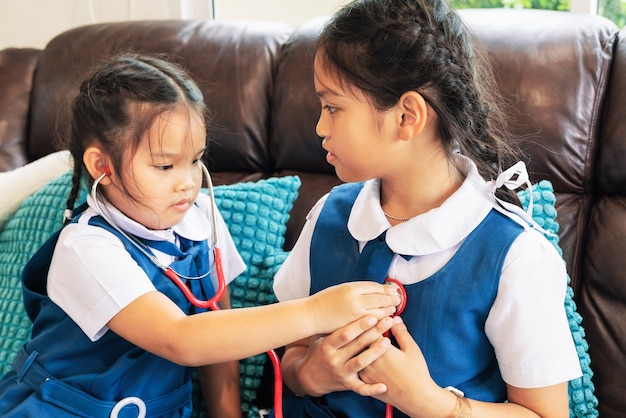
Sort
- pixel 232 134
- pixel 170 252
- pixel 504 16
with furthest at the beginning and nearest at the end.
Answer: pixel 232 134 → pixel 504 16 → pixel 170 252

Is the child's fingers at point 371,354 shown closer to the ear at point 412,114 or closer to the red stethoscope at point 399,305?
the red stethoscope at point 399,305

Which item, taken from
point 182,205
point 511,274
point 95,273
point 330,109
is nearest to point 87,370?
point 95,273

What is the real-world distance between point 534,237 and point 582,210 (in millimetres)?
537

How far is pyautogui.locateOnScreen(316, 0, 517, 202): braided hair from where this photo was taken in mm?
1223

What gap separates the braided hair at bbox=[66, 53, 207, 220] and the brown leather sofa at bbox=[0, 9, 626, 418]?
559 mm

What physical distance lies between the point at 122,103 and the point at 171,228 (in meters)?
0.26

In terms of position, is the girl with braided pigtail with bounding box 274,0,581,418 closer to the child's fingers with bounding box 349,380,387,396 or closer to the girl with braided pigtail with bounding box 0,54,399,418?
the child's fingers with bounding box 349,380,387,396

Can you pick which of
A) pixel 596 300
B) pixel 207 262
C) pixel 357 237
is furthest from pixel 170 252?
pixel 596 300

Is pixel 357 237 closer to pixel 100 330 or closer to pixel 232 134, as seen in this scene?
pixel 100 330

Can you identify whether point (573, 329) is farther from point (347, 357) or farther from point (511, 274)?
point (347, 357)

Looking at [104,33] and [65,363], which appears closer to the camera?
[65,363]

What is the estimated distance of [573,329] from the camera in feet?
5.10

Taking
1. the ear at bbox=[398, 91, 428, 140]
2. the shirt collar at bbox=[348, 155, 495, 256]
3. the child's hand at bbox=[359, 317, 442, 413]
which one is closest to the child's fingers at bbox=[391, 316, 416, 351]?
the child's hand at bbox=[359, 317, 442, 413]

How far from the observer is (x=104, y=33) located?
7.63 feet
